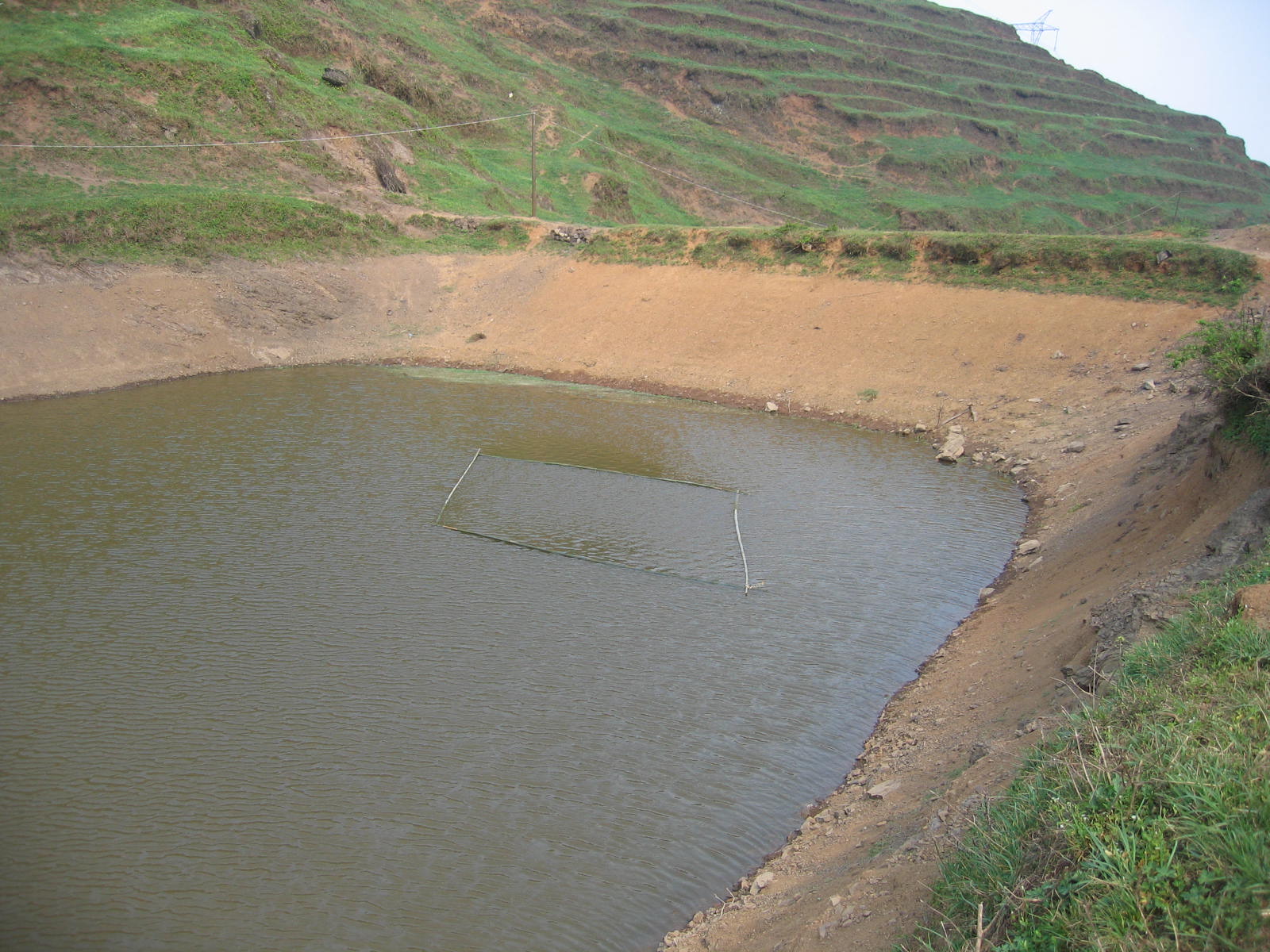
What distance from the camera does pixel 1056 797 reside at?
13.2 ft

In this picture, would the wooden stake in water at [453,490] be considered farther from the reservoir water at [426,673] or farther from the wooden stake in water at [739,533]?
the wooden stake in water at [739,533]

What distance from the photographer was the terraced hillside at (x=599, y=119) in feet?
97.1

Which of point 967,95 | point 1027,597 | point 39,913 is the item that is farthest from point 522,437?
point 967,95

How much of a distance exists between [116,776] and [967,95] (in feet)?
279

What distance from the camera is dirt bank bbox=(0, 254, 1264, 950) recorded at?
247 inches

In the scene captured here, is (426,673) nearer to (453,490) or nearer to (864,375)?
(453,490)

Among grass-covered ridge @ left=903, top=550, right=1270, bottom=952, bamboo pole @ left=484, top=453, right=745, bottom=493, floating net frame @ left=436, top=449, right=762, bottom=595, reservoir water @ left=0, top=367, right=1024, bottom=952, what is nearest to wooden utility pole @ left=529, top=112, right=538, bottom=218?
bamboo pole @ left=484, top=453, right=745, bottom=493

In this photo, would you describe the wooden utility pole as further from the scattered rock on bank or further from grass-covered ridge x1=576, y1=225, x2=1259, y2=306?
the scattered rock on bank

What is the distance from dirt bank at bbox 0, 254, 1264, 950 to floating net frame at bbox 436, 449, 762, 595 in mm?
3193

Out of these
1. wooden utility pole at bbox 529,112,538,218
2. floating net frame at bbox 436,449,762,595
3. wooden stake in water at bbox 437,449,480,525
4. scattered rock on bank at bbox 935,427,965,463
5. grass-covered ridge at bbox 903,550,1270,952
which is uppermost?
wooden utility pole at bbox 529,112,538,218

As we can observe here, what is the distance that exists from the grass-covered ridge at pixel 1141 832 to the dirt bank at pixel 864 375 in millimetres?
739

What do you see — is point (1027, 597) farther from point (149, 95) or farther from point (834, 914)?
point (149, 95)

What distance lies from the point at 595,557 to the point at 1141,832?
29.3ft

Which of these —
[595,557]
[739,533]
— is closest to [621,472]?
[739,533]
